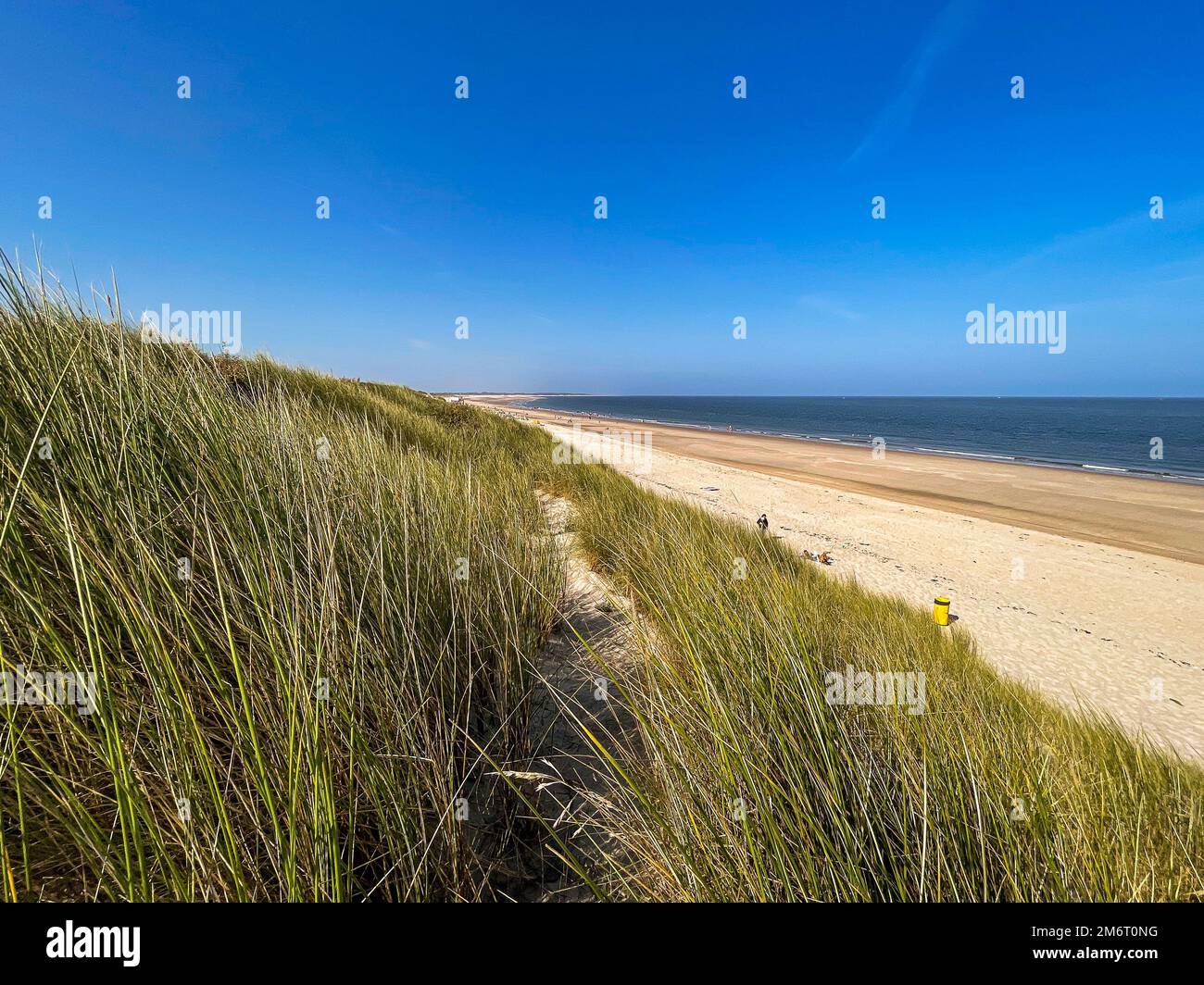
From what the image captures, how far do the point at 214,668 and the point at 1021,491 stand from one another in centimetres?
2028

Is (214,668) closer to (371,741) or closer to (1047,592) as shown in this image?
(371,741)

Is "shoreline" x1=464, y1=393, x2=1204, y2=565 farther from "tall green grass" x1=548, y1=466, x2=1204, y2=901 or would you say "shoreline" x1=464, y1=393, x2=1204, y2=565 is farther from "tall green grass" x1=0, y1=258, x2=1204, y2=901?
"tall green grass" x1=0, y1=258, x2=1204, y2=901

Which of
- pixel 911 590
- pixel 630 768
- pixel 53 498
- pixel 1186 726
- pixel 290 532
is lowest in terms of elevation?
pixel 1186 726

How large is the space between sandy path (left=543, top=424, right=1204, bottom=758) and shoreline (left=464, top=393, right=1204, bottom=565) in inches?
61.0

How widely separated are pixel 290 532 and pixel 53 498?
2.71 ft

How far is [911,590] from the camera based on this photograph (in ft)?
19.1

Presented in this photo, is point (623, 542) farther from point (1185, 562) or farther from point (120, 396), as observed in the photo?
point (1185, 562)

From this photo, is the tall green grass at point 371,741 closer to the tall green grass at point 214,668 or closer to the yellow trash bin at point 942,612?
the tall green grass at point 214,668

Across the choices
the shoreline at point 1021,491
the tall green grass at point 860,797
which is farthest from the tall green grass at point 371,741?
the shoreline at point 1021,491

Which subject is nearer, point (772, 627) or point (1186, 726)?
point (772, 627)

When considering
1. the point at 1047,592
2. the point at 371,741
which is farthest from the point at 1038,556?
the point at 371,741

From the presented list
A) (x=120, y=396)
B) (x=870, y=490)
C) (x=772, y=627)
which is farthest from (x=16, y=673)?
(x=870, y=490)

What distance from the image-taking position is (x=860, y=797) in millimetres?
1402

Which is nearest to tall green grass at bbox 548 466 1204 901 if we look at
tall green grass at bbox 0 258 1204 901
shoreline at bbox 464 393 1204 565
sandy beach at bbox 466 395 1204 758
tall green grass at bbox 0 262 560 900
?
tall green grass at bbox 0 258 1204 901
